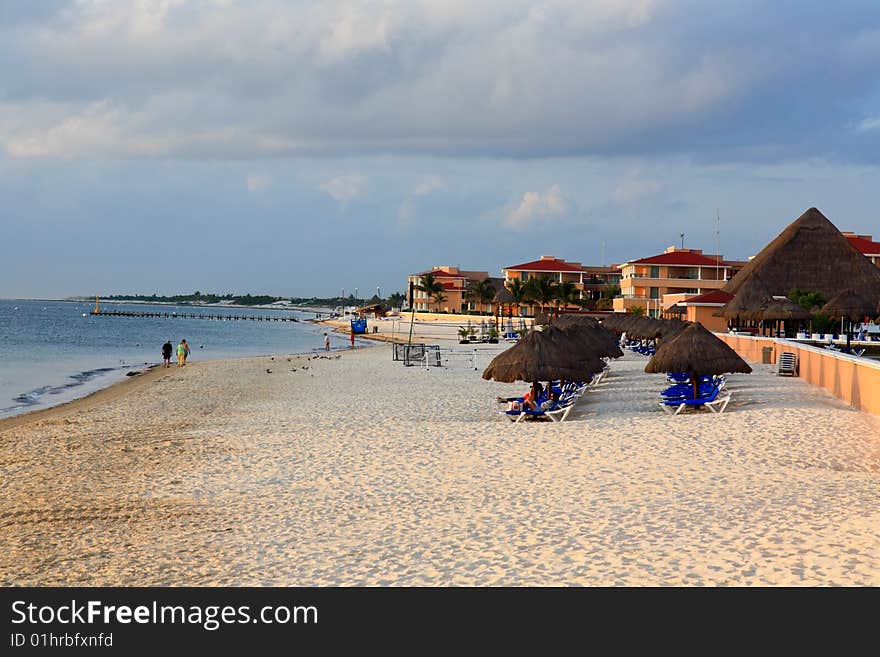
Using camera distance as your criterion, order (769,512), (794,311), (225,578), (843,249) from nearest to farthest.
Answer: (225,578) < (769,512) < (794,311) < (843,249)

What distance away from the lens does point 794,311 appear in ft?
107

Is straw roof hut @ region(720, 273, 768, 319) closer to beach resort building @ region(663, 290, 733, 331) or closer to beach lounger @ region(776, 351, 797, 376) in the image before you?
beach resort building @ region(663, 290, 733, 331)

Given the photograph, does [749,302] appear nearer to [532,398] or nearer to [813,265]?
[813,265]

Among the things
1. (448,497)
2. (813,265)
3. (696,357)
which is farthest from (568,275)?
(448,497)

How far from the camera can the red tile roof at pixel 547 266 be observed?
277 ft

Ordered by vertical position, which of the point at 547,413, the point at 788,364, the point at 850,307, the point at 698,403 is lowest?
the point at 547,413

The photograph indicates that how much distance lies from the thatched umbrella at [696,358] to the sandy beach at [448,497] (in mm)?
772

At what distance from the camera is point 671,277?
222ft

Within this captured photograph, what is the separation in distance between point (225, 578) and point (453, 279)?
97.5 m

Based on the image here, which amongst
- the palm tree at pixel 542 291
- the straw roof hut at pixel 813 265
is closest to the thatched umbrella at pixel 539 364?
the straw roof hut at pixel 813 265

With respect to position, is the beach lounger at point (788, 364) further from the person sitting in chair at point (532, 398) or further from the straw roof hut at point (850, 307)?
the person sitting in chair at point (532, 398)

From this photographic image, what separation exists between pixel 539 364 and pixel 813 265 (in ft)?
147
